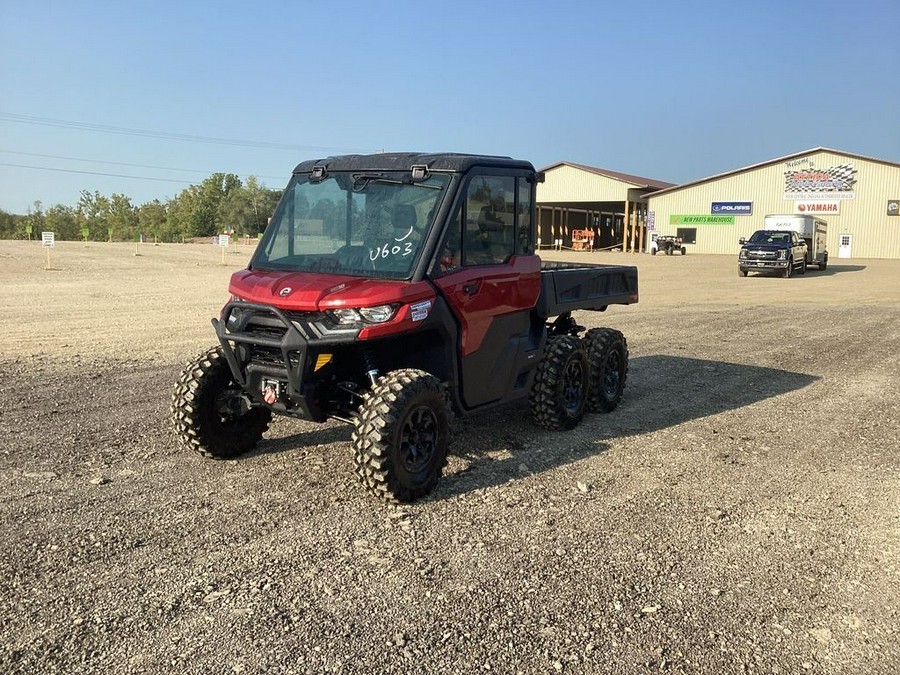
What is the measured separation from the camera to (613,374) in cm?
802

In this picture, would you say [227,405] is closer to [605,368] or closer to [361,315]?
[361,315]

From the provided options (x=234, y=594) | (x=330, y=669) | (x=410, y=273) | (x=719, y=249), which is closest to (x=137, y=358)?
(x=410, y=273)

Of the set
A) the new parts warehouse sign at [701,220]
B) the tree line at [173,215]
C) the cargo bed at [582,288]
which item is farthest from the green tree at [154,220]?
the cargo bed at [582,288]

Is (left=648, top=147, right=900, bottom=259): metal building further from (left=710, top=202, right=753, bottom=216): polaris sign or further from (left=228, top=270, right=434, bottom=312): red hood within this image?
(left=228, top=270, right=434, bottom=312): red hood

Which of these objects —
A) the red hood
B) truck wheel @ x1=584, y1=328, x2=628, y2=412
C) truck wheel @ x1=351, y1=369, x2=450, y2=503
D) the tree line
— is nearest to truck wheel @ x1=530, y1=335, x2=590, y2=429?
truck wheel @ x1=584, y1=328, x2=628, y2=412

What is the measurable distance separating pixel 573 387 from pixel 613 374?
3.13 ft

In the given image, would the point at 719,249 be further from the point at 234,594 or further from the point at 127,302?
the point at 234,594

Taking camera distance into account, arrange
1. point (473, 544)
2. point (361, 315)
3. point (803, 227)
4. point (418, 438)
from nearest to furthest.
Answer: point (473, 544)
point (361, 315)
point (418, 438)
point (803, 227)

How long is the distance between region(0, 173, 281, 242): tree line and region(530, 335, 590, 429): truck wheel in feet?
321

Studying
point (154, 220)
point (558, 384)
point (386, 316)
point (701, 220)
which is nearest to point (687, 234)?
point (701, 220)

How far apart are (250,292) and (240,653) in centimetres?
264

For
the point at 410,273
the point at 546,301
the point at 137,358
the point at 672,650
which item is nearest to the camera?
the point at 672,650

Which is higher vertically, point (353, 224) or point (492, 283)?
point (353, 224)

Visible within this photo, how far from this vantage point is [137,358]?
33.9 ft
